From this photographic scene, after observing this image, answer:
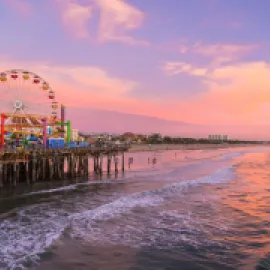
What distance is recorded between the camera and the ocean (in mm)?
10727

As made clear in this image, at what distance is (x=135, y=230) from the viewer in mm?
14070

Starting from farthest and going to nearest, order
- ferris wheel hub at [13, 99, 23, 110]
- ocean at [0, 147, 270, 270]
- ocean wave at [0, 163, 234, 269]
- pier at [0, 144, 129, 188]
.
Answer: ferris wheel hub at [13, 99, 23, 110] → pier at [0, 144, 129, 188] → ocean wave at [0, 163, 234, 269] → ocean at [0, 147, 270, 270]

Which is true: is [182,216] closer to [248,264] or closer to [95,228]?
[95,228]

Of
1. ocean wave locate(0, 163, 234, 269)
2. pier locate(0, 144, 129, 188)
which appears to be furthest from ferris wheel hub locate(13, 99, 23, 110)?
ocean wave locate(0, 163, 234, 269)

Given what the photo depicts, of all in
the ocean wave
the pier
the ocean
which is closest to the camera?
the ocean

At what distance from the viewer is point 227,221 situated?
15.7m

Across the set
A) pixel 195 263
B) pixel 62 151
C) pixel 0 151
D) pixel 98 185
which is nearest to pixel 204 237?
pixel 195 263

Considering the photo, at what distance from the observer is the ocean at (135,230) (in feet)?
35.2

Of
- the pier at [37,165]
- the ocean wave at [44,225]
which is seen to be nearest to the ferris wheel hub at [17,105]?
the pier at [37,165]

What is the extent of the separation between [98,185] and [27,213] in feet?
35.7

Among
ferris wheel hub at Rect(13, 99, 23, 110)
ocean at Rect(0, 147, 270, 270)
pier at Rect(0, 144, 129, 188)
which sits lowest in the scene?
→ ocean at Rect(0, 147, 270, 270)

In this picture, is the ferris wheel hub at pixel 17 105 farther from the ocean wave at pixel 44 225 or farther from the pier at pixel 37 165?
the ocean wave at pixel 44 225

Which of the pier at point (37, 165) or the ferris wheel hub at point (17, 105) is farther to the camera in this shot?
the ferris wheel hub at point (17, 105)

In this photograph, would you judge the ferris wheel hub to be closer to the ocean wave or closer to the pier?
the pier
